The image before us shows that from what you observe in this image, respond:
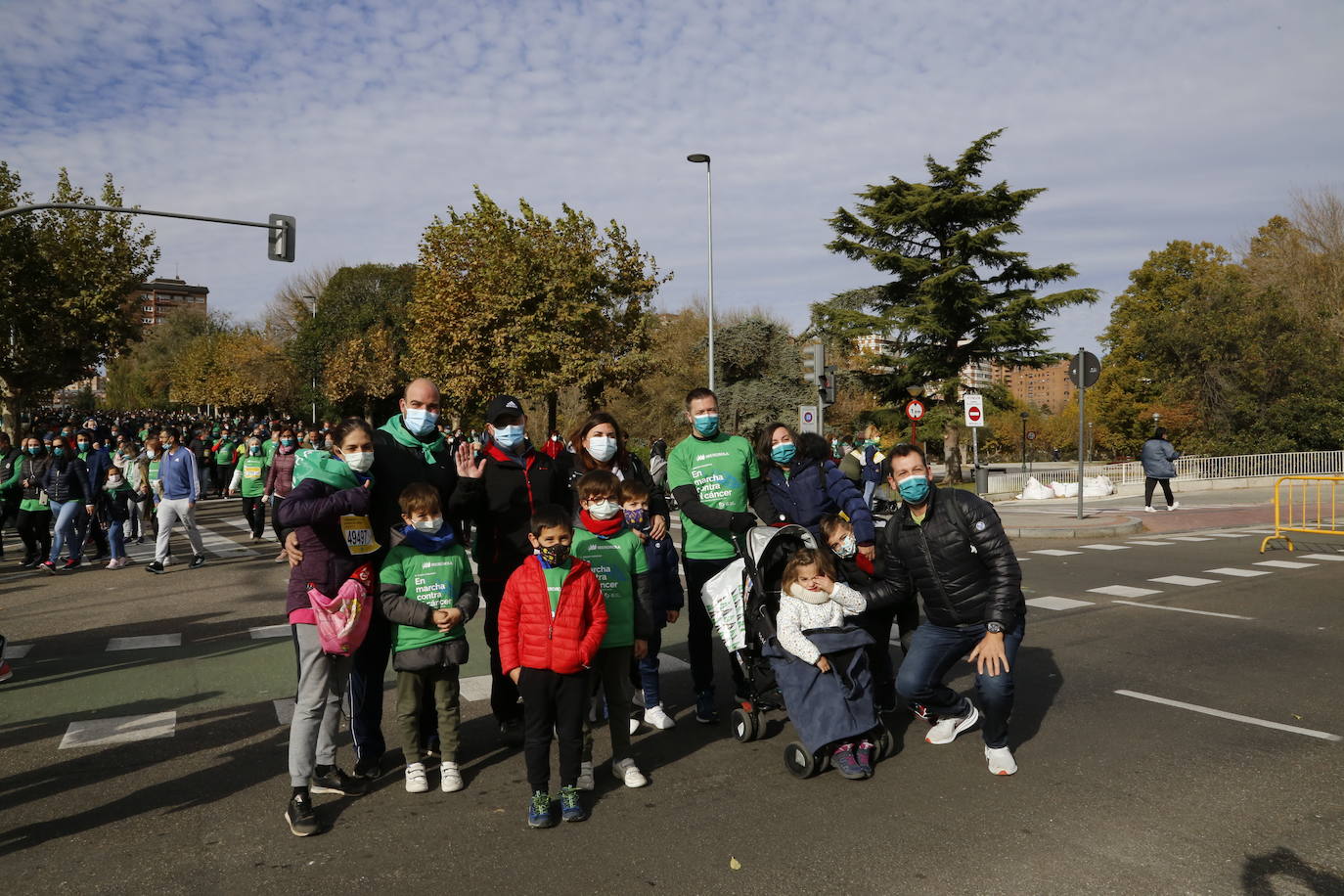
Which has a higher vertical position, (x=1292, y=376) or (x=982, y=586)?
(x=1292, y=376)

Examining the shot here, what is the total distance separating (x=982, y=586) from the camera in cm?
479

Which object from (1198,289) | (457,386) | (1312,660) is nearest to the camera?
(1312,660)

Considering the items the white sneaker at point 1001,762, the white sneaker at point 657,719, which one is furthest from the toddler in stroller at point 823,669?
the white sneaker at point 657,719

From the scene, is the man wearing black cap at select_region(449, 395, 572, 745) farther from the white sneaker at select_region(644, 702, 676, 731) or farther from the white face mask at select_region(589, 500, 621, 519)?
the white sneaker at select_region(644, 702, 676, 731)

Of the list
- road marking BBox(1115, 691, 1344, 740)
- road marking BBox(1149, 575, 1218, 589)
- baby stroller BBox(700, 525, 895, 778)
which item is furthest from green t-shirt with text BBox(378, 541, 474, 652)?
road marking BBox(1149, 575, 1218, 589)

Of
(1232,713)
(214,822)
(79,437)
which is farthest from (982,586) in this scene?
(79,437)

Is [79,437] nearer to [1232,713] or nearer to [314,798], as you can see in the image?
[314,798]

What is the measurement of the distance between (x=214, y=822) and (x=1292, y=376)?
125ft

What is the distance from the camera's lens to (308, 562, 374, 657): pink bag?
422cm

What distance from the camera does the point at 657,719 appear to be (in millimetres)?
5484

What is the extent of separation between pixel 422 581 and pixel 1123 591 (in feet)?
27.1

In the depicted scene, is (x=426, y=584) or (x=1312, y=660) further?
(x=1312, y=660)

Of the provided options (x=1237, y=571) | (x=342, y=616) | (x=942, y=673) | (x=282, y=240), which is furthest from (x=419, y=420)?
(x=282, y=240)

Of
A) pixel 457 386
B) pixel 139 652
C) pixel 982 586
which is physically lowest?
pixel 139 652
